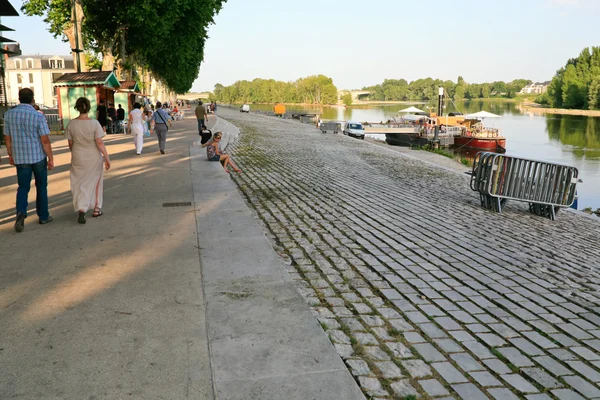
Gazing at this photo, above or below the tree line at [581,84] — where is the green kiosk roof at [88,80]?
below

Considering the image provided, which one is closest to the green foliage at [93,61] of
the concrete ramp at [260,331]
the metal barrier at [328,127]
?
the metal barrier at [328,127]

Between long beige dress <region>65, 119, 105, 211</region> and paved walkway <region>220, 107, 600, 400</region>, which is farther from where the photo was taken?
long beige dress <region>65, 119, 105, 211</region>

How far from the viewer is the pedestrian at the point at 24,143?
6441 mm

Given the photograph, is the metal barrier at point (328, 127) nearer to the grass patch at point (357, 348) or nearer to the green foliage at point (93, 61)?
the green foliage at point (93, 61)

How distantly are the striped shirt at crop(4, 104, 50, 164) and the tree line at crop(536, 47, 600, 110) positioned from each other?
120897 millimetres

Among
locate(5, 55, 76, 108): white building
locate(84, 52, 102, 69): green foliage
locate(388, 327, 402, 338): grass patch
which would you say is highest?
locate(5, 55, 76, 108): white building

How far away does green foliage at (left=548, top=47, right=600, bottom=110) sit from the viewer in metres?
108

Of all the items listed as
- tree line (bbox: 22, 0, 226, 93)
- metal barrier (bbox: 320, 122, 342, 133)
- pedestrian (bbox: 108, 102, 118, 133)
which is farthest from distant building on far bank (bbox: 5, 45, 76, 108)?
pedestrian (bbox: 108, 102, 118, 133)

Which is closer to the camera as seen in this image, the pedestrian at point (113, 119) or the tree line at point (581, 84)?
the pedestrian at point (113, 119)

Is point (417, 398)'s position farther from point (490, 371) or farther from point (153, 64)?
point (153, 64)

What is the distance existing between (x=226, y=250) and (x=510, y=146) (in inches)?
1826

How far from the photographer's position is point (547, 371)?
11.1ft

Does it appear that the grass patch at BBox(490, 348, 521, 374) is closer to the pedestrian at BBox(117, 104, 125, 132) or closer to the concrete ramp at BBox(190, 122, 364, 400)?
the concrete ramp at BBox(190, 122, 364, 400)

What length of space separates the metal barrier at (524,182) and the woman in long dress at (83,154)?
7004 millimetres
